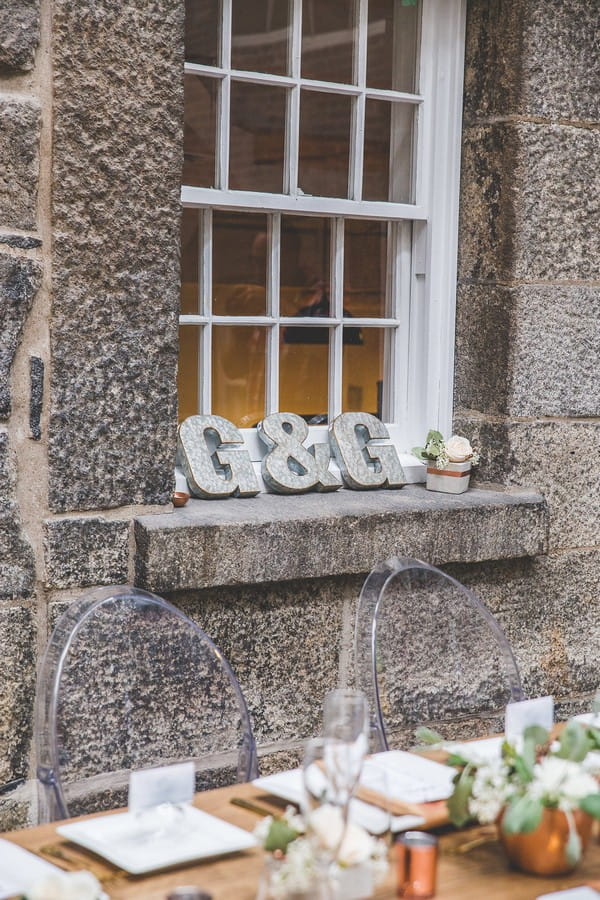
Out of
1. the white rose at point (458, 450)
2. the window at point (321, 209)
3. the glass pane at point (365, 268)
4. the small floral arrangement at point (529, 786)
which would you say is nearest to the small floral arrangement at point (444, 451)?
the white rose at point (458, 450)

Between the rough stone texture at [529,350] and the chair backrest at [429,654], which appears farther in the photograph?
the rough stone texture at [529,350]

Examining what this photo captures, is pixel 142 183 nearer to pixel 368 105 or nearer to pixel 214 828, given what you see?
pixel 368 105

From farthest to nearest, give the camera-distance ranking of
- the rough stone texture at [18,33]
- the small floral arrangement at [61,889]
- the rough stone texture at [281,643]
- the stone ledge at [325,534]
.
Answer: the rough stone texture at [281,643] < the stone ledge at [325,534] < the rough stone texture at [18,33] < the small floral arrangement at [61,889]

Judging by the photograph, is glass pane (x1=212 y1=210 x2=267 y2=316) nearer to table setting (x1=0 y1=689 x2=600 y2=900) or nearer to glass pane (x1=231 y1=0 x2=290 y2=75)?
glass pane (x1=231 y1=0 x2=290 y2=75)

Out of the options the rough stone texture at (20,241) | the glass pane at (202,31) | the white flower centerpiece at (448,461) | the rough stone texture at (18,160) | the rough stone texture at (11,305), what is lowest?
the white flower centerpiece at (448,461)

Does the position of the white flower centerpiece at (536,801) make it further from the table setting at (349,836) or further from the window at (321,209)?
the window at (321,209)

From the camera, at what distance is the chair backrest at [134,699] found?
217 centimetres

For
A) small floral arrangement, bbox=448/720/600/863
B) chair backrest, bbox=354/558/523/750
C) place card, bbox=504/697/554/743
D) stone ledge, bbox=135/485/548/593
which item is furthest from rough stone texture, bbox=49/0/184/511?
small floral arrangement, bbox=448/720/600/863

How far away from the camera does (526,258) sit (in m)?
3.28

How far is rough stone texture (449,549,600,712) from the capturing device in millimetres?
3312

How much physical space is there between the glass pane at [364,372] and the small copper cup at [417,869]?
2035mm

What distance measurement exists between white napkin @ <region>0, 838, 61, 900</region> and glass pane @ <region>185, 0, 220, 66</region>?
6.92 feet

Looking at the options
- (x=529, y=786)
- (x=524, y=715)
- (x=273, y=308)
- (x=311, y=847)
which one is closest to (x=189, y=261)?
(x=273, y=308)

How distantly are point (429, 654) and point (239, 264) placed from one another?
3.99 ft
